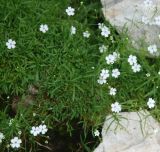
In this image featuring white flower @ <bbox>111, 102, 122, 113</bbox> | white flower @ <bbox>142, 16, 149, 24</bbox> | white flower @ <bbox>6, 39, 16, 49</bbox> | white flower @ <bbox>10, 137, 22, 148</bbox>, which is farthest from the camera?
white flower @ <bbox>142, 16, 149, 24</bbox>

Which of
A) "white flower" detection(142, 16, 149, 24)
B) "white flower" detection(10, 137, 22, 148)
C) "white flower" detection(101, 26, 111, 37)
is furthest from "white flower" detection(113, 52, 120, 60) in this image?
"white flower" detection(10, 137, 22, 148)

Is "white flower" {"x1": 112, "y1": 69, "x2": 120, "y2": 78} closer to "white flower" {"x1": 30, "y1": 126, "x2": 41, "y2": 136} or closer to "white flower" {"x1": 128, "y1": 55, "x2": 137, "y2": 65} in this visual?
"white flower" {"x1": 128, "y1": 55, "x2": 137, "y2": 65}

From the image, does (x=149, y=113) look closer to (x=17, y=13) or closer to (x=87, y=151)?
(x=87, y=151)

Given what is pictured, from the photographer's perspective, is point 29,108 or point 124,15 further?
point 124,15

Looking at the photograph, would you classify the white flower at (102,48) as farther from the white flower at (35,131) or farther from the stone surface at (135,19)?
the white flower at (35,131)

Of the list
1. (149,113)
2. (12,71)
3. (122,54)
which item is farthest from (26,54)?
(149,113)
